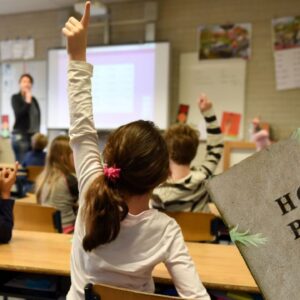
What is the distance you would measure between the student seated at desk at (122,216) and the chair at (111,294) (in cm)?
7

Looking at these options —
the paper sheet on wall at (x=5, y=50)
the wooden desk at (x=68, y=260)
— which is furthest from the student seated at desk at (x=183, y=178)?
the paper sheet on wall at (x=5, y=50)

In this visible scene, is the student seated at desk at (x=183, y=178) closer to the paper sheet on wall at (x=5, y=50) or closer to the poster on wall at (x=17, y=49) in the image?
the poster on wall at (x=17, y=49)

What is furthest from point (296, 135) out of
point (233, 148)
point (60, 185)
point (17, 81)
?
point (17, 81)

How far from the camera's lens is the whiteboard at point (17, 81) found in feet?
19.1

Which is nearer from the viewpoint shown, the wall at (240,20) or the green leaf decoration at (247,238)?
the green leaf decoration at (247,238)

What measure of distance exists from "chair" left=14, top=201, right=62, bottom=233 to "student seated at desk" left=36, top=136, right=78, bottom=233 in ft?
1.00

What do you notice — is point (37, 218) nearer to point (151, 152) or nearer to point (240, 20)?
point (151, 152)

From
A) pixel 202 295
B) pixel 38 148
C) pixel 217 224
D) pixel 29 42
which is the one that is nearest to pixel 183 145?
pixel 217 224

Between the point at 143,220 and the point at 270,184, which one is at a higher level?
the point at 270,184

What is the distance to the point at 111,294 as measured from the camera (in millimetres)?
1003

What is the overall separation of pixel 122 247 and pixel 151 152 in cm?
27

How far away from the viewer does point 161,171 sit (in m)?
1.12

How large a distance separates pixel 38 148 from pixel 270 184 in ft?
12.8

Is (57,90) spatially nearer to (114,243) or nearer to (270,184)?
(114,243)
